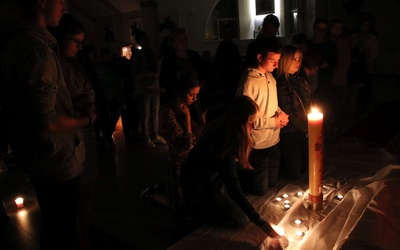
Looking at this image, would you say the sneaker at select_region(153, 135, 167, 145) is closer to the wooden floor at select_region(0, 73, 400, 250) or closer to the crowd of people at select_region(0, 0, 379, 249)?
the crowd of people at select_region(0, 0, 379, 249)

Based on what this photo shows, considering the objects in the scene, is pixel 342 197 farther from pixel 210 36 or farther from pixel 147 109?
pixel 210 36

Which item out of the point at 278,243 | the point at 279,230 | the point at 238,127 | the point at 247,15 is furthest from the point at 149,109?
the point at 247,15

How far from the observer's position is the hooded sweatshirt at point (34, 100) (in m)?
1.36

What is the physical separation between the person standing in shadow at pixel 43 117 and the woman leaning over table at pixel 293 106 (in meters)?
2.08

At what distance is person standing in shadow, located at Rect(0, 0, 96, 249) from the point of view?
137 cm

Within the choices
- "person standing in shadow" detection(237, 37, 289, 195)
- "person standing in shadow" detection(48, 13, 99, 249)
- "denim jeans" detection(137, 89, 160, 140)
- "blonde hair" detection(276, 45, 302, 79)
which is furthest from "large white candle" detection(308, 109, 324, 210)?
"denim jeans" detection(137, 89, 160, 140)

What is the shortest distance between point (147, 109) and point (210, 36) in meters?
9.53

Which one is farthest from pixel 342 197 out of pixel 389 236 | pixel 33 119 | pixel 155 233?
pixel 33 119

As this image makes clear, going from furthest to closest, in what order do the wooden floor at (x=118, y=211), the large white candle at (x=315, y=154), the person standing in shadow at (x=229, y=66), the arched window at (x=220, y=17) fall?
1. the arched window at (x=220, y=17)
2. the person standing in shadow at (x=229, y=66)
3. the wooden floor at (x=118, y=211)
4. the large white candle at (x=315, y=154)

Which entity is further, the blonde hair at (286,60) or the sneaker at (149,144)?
the sneaker at (149,144)

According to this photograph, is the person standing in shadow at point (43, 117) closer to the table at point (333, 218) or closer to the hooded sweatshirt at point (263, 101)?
the table at point (333, 218)

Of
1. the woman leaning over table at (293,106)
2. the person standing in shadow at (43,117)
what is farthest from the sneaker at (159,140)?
the person standing in shadow at (43,117)

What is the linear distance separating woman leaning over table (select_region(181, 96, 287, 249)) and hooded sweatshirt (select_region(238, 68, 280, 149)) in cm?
62

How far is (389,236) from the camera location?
1.97m
